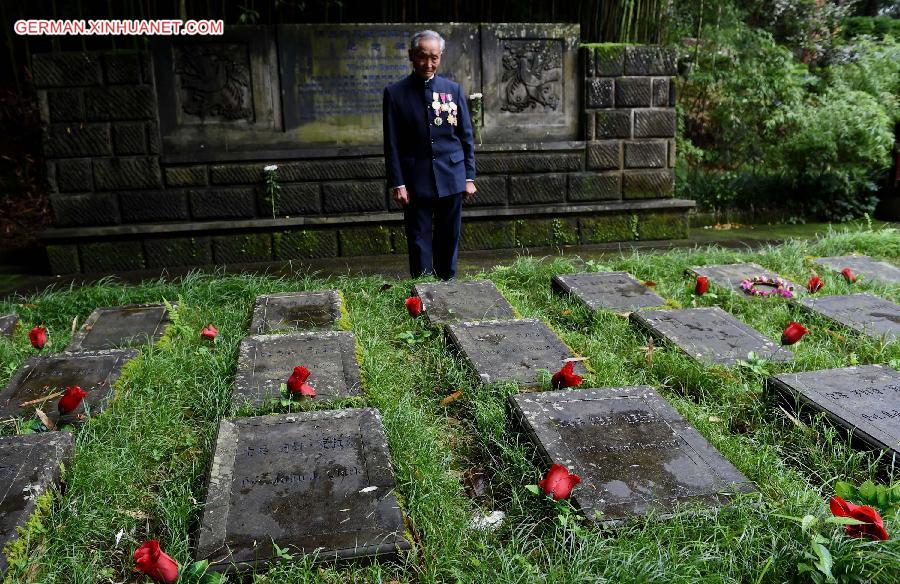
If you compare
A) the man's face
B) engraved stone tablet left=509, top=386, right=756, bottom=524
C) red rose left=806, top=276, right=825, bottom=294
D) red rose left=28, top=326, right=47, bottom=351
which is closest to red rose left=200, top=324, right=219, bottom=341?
red rose left=28, top=326, right=47, bottom=351

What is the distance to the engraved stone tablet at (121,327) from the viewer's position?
377cm

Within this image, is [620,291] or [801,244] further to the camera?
[801,244]

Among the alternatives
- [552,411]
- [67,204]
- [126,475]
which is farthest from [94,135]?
[552,411]

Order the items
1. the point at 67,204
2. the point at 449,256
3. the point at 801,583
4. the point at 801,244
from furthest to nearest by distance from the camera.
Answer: the point at 67,204
the point at 801,244
the point at 449,256
the point at 801,583

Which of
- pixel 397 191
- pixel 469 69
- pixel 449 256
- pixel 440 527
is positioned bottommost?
pixel 440 527

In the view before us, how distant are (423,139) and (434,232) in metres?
0.73

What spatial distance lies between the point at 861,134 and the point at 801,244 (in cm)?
332

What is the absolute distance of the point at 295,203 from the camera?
6508 millimetres

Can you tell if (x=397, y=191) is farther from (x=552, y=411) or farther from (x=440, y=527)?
(x=440, y=527)

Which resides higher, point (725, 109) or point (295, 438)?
point (725, 109)

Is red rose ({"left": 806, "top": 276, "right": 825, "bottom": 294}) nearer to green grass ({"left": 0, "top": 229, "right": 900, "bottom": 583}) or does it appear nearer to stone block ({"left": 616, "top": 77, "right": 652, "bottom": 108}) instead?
green grass ({"left": 0, "top": 229, "right": 900, "bottom": 583})

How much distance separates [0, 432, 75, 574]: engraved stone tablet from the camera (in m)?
2.12

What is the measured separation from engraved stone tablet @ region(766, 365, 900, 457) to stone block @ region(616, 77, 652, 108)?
4.38 metres

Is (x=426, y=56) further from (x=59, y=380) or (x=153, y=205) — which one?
(x=153, y=205)
